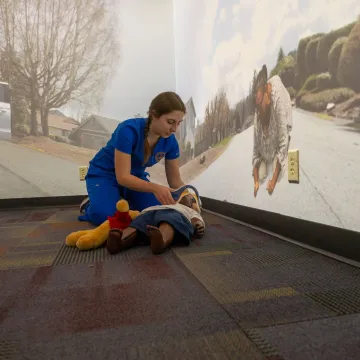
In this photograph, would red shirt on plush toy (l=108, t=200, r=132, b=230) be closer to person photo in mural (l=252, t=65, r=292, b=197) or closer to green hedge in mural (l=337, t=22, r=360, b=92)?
person photo in mural (l=252, t=65, r=292, b=197)

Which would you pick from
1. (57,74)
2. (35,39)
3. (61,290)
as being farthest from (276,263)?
(35,39)

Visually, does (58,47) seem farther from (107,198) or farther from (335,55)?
(335,55)

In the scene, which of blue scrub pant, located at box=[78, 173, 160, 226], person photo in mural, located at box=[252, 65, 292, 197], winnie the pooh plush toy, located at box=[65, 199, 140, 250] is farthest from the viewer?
blue scrub pant, located at box=[78, 173, 160, 226]

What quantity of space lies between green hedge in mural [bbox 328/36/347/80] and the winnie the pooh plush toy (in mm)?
797

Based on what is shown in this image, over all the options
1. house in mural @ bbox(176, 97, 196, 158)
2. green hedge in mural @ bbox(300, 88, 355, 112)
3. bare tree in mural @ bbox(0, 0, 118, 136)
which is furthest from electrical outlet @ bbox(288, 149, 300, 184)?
bare tree in mural @ bbox(0, 0, 118, 136)

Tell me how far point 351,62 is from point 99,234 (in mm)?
936

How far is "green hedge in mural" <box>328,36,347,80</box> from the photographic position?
35.2 inches

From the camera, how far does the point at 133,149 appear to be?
136 centimetres

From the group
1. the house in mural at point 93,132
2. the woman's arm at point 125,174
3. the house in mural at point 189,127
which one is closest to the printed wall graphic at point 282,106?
the house in mural at point 189,127

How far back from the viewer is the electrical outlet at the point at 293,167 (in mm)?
1113

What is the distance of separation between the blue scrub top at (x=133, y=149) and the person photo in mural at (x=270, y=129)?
393 mm

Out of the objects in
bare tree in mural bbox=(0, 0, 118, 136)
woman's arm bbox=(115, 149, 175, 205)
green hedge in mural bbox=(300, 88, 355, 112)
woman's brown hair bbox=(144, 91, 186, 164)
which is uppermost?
bare tree in mural bbox=(0, 0, 118, 136)

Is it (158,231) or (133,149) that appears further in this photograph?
(133,149)

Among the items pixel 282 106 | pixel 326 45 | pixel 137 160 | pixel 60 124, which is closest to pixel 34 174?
pixel 60 124
